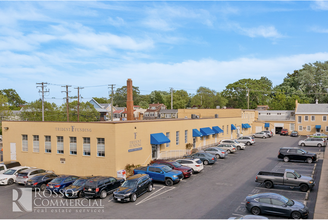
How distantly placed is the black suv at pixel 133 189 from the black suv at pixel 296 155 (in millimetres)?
19962

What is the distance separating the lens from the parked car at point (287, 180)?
20828 millimetres

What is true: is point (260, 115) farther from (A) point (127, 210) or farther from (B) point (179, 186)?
(A) point (127, 210)

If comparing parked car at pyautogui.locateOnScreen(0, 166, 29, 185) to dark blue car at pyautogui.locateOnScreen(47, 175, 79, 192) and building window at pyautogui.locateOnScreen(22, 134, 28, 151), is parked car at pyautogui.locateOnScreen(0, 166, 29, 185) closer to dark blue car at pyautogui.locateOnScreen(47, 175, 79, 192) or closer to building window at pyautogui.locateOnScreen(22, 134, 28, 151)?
building window at pyautogui.locateOnScreen(22, 134, 28, 151)

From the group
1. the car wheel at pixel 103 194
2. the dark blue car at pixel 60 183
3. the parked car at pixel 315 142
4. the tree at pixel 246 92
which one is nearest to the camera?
the car wheel at pixel 103 194

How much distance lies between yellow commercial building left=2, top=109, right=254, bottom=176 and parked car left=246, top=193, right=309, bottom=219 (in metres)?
13.7

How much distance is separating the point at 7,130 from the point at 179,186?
22.9m

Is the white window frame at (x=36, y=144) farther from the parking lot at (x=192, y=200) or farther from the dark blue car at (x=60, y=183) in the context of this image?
the dark blue car at (x=60, y=183)

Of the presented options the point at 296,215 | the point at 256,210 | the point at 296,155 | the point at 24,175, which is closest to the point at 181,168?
the point at 256,210

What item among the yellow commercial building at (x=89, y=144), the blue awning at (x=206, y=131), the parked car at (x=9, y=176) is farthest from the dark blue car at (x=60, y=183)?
the blue awning at (x=206, y=131)

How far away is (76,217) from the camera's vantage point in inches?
663

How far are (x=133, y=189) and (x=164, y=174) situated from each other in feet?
15.7

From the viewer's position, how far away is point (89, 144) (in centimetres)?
2694

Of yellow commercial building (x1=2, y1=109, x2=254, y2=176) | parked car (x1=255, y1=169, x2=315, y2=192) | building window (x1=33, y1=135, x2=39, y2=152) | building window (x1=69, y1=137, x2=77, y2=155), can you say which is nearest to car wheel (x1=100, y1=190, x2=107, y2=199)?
yellow commercial building (x1=2, y1=109, x2=254, y2=176)

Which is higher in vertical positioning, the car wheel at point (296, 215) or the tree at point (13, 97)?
the tree at point (13, 97)
